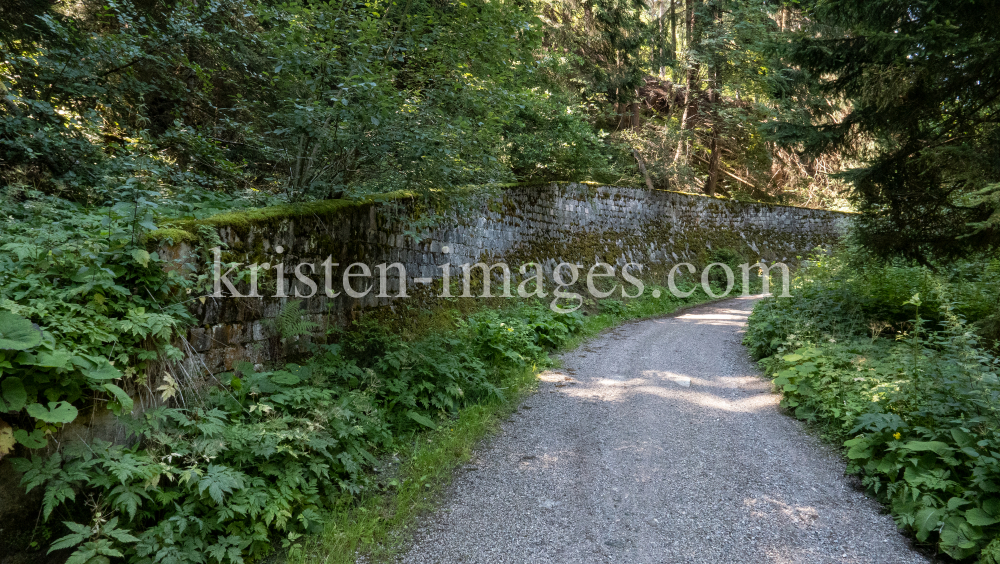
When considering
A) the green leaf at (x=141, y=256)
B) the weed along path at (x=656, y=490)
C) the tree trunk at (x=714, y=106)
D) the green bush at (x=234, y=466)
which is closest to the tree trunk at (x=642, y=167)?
the tree trunk at (x=714, y=106)

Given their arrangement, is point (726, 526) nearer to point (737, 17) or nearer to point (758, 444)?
point (758, 444)

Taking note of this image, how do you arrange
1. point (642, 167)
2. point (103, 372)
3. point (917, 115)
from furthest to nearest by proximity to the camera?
point (642, 167)
point (917, 115)
point (103, 372)

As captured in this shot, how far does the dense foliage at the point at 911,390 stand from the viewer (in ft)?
9.77

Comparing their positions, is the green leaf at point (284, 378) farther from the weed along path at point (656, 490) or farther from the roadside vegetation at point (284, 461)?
the weed along path at point (656, 490)

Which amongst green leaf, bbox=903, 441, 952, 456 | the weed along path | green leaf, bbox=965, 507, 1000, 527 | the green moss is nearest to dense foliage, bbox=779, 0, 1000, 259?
green leaf, bbox=903, 441, 952, 456

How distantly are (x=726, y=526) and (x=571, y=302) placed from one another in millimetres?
7493

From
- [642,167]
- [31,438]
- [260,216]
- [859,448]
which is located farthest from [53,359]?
[642,167]

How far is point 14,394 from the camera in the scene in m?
2.31

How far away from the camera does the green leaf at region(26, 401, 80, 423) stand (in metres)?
2.34

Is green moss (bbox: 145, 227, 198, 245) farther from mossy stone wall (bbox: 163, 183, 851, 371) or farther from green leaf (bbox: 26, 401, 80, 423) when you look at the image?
green leaf (bbox: 26, 401, 80, 423)

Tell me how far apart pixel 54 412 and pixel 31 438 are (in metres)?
0.14

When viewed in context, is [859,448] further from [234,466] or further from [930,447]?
[234,466]

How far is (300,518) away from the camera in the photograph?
3039 mm

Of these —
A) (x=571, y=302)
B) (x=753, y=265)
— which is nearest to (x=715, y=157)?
(x=753, y=265)
